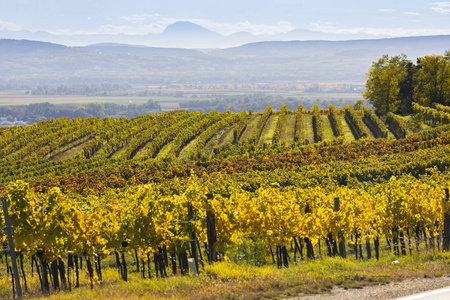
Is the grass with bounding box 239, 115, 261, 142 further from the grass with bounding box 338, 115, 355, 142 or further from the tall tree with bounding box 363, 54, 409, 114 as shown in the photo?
the tall tree with bounding box 363, 54, 409, 114

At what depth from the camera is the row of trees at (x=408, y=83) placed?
75.2m

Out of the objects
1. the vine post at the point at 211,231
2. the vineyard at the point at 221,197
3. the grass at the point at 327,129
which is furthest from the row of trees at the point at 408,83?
the vine post at the point at 211,231

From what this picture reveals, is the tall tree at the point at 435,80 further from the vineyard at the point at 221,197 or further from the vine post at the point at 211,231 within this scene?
the vine post at the point at 211,231

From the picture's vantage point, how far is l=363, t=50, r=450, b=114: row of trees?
247 ft

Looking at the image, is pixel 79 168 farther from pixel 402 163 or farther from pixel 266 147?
pixel 402 163

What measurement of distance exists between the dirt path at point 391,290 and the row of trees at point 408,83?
71459 millimetres

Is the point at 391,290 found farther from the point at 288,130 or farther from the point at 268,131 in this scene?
the point at 268,131

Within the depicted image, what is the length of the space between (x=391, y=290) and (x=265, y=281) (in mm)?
3566

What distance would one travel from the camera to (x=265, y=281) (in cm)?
1276

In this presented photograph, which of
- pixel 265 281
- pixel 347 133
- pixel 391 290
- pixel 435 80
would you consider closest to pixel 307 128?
pixel 347 133

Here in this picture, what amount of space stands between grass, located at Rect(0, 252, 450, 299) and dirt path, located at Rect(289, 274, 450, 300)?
0.84 feet

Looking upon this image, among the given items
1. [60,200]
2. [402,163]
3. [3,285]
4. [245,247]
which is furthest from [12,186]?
[402,163]

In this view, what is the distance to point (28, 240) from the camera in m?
14.1

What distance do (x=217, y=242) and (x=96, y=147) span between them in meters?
63.1
